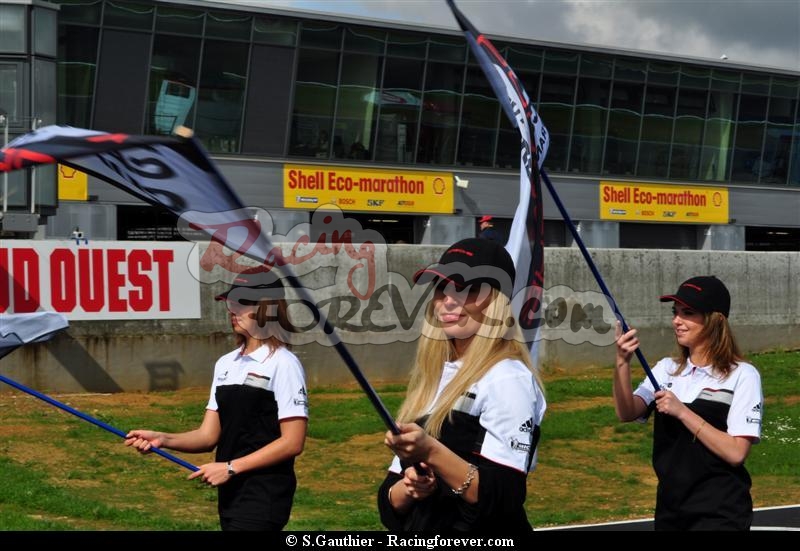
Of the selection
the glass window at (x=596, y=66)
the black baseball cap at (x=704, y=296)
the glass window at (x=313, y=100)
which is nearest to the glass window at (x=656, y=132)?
the glass window at (x=596, y=66)

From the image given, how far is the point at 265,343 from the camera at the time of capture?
5449mm

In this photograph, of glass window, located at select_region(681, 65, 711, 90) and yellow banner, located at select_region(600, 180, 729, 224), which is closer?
yellow banner, located at select_region(600, 180, 729, 224)

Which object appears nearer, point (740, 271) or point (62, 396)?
point (62, 396)

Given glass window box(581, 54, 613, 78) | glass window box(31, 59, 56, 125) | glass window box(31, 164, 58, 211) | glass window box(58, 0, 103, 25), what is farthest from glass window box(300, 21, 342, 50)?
glass window box(31, 164, 58, 211)

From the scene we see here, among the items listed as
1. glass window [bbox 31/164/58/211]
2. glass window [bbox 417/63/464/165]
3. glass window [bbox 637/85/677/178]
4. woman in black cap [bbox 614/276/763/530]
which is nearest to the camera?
woman in black cap [bbox 614/276/763/530]

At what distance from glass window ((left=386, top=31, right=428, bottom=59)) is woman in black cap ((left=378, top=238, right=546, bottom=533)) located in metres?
35.4

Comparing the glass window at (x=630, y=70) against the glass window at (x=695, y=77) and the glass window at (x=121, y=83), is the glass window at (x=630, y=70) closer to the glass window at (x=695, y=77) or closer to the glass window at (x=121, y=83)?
the glass window at (x=695, y=77)

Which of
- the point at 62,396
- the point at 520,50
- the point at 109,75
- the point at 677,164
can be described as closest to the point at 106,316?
the point at 62,396

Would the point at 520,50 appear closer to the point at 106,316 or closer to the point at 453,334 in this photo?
the point at 106,316

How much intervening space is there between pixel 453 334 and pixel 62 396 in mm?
13301

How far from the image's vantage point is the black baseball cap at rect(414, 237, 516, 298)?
12.1ft

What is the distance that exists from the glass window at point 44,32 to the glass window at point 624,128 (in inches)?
946

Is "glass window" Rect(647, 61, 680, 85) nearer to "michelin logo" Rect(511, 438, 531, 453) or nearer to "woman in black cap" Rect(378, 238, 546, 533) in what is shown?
"woman in black cap" Rect(378, 238, 546, 533)

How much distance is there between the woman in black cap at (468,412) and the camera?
3.47 metres
